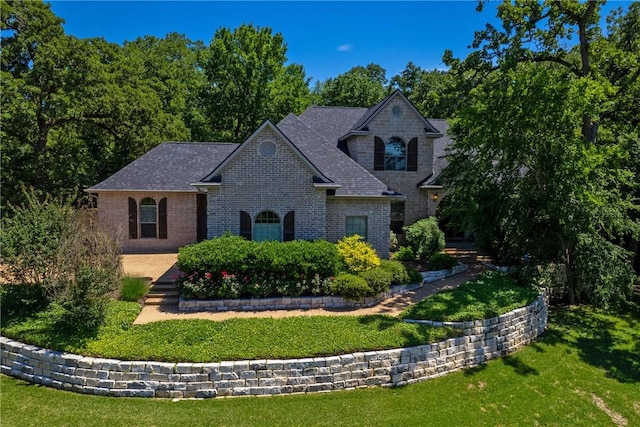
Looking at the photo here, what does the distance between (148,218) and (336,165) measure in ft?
32.7

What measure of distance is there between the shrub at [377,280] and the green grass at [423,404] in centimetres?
404

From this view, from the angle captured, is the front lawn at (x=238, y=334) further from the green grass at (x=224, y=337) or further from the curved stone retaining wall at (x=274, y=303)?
the curved stone retaining wall at (x=274, y=303)

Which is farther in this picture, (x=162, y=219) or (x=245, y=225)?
(x=162, y=219)

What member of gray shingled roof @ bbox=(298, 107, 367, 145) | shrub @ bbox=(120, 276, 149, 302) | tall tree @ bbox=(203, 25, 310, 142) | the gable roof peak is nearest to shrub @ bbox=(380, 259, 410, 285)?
the gable roof peak

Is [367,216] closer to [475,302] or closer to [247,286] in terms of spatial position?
[475,302]

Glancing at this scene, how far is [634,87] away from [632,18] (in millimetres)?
3995

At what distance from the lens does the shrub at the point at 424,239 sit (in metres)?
18.6

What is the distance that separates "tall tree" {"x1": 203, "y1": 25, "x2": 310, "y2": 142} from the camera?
3253 cm

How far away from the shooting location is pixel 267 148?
602 inches

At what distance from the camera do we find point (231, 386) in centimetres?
885

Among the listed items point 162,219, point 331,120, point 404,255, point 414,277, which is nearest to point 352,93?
point 331,120

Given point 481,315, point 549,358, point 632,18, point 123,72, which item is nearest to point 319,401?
point 481,315

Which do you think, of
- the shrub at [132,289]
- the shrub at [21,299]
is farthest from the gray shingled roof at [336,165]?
the shrub at [21,299]

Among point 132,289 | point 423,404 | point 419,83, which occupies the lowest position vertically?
point 423,404
